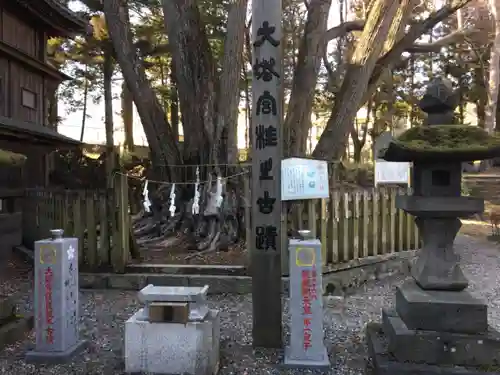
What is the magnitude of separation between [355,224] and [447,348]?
12.5ft

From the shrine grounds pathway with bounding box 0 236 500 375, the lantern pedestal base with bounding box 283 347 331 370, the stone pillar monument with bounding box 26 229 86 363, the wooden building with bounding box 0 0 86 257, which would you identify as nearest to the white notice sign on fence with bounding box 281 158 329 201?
the shrine grounds pathway with bounding box 0 236 500 375

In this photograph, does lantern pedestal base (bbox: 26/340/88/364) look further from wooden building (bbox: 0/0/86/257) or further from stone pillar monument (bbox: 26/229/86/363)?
wooden building (bbox: 0/0/86/257)

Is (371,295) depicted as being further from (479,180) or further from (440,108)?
(479,180)

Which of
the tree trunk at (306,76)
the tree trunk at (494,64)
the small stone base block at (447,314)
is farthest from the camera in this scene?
the tree trunk at (494,64)

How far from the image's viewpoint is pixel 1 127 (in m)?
8.57

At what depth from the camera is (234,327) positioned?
214 inches

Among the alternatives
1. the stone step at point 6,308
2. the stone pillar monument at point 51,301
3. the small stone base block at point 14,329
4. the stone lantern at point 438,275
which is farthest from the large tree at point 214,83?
the stone lantern at point 438,275

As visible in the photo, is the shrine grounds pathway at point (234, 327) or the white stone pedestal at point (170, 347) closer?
the white stone pedestal at point (170, 347)

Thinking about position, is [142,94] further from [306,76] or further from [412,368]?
[412,368]

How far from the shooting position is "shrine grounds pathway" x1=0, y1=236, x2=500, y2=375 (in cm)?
425

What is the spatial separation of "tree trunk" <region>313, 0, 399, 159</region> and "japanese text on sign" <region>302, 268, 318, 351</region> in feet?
19.3

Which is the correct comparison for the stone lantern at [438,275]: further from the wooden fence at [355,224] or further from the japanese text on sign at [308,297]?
the wooden fence at [355,224]

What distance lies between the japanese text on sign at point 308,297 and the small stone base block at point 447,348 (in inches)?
31.5

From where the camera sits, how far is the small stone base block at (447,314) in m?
3.92
